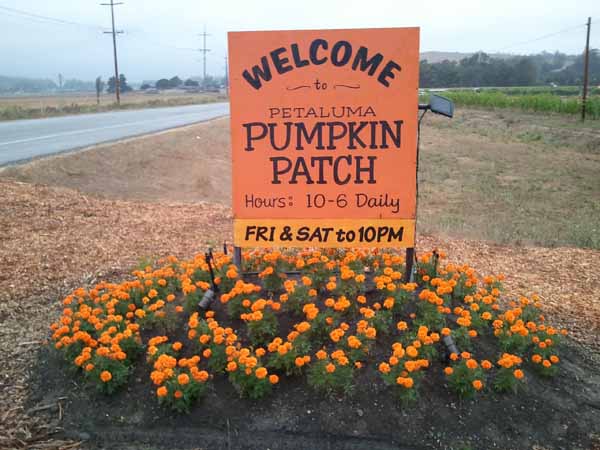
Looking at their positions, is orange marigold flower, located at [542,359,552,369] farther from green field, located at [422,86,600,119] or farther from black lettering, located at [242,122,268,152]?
green field, located at [422,86,600,119]

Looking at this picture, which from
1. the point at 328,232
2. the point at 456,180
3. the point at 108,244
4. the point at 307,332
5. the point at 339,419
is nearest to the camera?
the point at 339,419

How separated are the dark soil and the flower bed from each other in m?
0.08

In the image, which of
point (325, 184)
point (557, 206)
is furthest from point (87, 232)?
point (557, 206)

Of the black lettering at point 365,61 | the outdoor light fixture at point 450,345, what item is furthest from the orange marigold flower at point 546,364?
the black lettering at point 365,61

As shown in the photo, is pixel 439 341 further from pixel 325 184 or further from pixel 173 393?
pixel 173 393

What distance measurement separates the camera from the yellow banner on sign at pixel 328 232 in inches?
160

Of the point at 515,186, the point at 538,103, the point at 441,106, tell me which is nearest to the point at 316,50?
the point at 441,106

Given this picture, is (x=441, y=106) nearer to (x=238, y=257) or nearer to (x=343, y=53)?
(x=343, y=53)

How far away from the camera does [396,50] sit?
12.5ft

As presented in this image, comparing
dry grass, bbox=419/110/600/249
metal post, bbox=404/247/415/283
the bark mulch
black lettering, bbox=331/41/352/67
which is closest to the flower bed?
metal post, bbox=404/247/415/283

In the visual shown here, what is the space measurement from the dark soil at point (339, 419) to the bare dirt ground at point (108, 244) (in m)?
0.33

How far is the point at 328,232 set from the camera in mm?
4070

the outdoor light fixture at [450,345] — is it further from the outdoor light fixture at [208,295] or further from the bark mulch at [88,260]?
the outdoor light fixture at [208,295]

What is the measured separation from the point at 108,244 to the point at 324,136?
11.4ft
